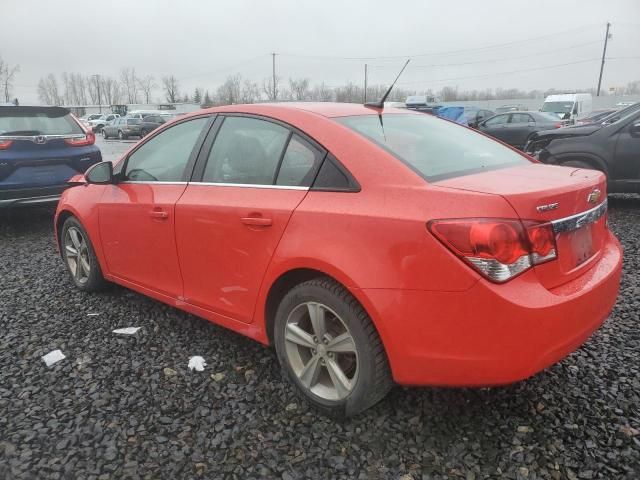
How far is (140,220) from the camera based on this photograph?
3381mm

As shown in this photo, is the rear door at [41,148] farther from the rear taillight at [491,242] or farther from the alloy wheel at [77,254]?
the rear taillight at [491,242]

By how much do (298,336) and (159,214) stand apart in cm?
127

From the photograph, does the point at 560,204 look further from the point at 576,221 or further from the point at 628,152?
the point at 628,152

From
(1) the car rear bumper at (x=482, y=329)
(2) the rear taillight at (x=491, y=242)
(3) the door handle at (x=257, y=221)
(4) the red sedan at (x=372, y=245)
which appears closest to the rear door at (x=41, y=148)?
(4) the red sedan at (x=372, y=245)

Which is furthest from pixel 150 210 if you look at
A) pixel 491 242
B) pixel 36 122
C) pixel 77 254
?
pixel 36 122

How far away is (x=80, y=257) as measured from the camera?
4.29 metres

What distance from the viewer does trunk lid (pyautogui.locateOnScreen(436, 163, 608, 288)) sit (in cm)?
204

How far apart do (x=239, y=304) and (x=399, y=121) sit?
4.55 feet

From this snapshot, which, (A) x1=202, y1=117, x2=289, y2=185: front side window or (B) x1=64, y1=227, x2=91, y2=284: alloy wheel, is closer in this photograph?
(A) x1=202, y1=117, x2=289, y2=185: front side window

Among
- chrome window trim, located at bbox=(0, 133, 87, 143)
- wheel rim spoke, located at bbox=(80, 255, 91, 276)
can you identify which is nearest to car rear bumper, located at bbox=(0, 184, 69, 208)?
chrome window trim, located at bbox=(0, 133, 87, 143)

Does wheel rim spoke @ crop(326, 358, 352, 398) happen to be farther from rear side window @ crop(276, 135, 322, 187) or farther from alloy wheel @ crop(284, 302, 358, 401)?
rear side window @ crop(276, 135, 322, 187)

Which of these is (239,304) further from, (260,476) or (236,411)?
(260,476)

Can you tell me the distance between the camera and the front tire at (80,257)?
161 inches

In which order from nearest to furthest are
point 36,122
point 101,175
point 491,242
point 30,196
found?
point 491,242
point 101,175
point 30,196
point 36,122
